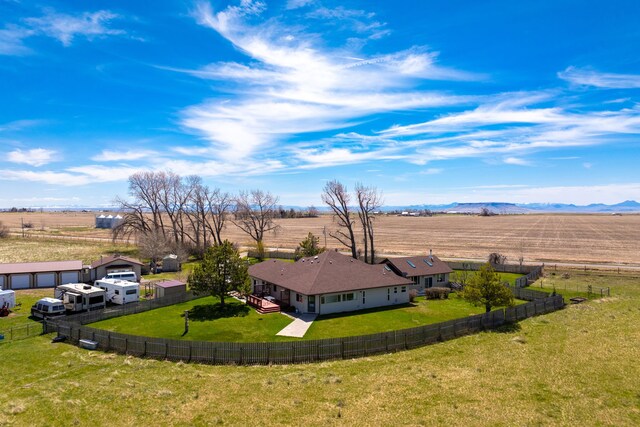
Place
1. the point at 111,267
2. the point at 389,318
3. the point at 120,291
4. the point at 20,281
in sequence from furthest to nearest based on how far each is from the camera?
the point at 111,267
the point at 20,281
the point at 120,291
the point at 389,318

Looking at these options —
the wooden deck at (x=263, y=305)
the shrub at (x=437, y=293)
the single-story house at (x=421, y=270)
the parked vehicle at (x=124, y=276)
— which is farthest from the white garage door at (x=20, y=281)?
the shrub at (x=437, y=293)

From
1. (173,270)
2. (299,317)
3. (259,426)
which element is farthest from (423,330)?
(173,270)

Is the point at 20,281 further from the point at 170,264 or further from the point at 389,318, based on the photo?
the point at 389,318

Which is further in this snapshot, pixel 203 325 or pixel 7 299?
pixel 7 299

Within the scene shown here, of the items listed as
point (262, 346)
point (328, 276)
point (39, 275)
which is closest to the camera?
point (262, 346)

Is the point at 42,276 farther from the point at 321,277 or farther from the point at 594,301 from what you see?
the point at 594,301

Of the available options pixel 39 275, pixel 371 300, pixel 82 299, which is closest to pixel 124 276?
pixel 39 275
